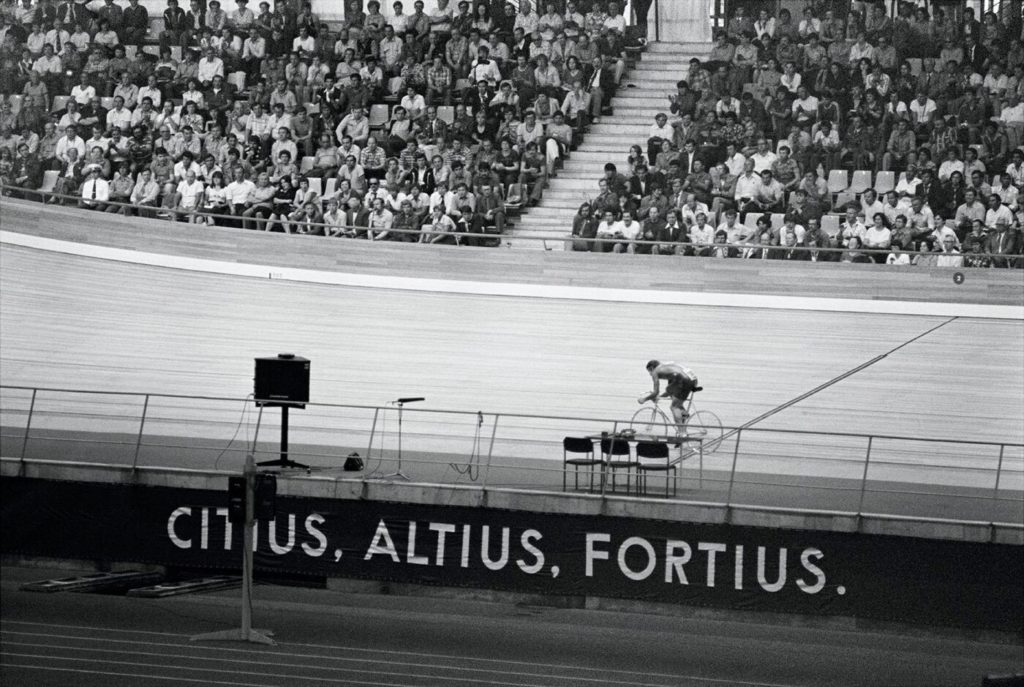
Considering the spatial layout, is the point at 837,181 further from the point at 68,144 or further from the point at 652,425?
the point at 68,144

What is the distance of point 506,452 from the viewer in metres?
16.6

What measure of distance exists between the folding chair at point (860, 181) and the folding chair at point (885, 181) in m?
0.11

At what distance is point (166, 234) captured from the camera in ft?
61.7

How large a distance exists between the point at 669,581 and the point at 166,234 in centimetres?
819

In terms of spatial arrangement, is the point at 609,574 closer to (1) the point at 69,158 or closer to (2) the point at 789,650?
(2) the point at 789,650

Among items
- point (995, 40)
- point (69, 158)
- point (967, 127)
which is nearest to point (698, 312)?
point (967, 127)

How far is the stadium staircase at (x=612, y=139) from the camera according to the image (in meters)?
18.9

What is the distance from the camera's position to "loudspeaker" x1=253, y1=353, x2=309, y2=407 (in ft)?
47.5

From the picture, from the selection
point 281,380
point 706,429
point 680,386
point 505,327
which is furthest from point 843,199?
point 281,380

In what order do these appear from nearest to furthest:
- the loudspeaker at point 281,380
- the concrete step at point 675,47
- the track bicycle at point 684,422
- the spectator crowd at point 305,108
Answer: the loudspeaker at point 281,380 → the track bicycle at point 684,422 → the spectator crowd at point 305,108 → the concrete step at point 675,47

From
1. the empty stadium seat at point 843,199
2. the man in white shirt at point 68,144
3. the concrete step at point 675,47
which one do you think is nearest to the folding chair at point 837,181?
the empty stadium seat at point 843,199

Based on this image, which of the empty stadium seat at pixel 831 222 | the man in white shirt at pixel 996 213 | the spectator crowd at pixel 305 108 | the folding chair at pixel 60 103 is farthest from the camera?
the folding chair at pixel 60 103

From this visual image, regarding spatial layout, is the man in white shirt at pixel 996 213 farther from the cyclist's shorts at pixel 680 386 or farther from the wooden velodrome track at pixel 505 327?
the cyclist's shorts at pixel 680 386

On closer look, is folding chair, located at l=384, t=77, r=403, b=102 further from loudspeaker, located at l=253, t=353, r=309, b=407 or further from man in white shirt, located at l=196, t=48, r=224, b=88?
loudspeaker, located at l=253, t=353, r=309, b=407
